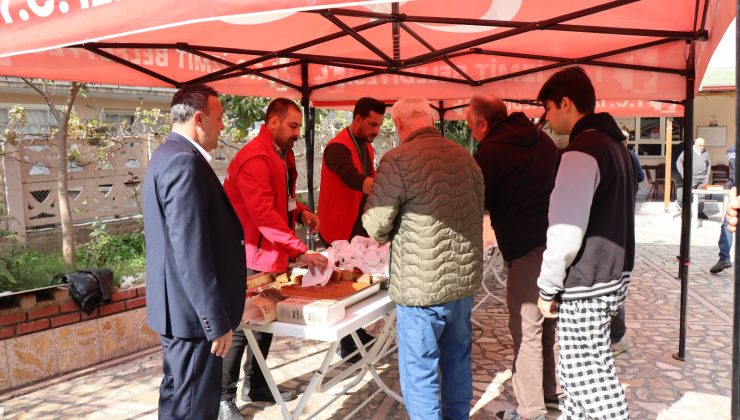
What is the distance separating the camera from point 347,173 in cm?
402

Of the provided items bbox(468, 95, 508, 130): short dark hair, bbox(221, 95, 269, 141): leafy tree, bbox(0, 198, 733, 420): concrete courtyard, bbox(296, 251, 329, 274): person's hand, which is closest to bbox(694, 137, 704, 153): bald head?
bbox(0, 198, 733, 420): concrete courtyard

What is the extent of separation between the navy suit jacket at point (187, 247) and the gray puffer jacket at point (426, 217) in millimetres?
701

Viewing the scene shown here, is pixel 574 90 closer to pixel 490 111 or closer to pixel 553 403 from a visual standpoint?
pixel 490 111

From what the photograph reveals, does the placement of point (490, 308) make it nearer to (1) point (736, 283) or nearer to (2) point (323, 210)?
(2) point (323, 210)

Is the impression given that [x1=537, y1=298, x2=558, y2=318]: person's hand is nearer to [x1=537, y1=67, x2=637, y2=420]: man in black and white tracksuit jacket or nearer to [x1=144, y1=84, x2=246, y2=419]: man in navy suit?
[x1=537, y1=67, x2=637, y2=420]: man in black and white tracksuit jacket

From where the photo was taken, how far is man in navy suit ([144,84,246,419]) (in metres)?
2.24

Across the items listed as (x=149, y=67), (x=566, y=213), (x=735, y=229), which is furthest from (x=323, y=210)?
(x=735, y=229)

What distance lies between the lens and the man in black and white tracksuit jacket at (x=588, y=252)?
240cm

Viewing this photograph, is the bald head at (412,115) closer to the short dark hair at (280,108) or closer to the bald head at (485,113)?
the bald head at (485,113)

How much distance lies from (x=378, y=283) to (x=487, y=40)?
181 centimetres

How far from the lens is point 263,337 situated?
3439mm

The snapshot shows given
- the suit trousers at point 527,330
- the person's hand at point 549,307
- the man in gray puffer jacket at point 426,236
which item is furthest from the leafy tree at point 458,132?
the person's hand at point 549,307

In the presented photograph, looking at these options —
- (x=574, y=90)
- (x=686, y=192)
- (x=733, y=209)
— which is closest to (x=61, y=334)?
(x=574, y=90)

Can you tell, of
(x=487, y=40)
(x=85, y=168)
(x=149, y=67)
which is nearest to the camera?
(x=487, y=40)
